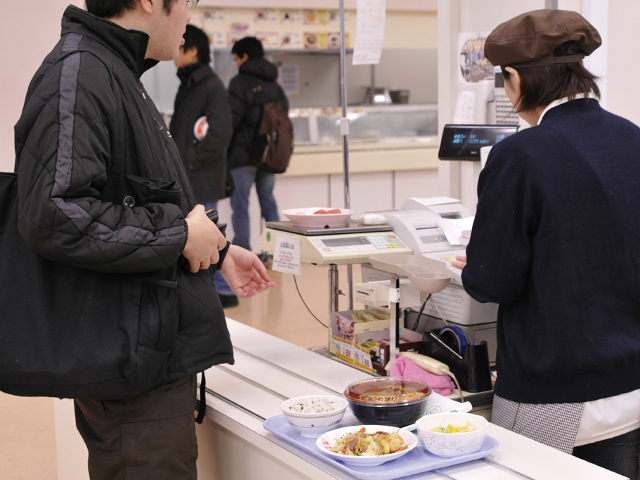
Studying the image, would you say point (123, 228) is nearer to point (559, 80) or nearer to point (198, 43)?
point (559, 80)

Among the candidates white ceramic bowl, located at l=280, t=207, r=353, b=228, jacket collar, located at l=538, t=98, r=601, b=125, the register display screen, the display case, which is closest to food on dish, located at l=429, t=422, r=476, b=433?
jacket collar, located at l=538, t=98, r=601, b=125

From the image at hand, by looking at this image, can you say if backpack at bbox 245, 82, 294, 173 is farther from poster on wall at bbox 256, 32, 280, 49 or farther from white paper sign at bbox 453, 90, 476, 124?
white paper sign at bbox 453, 90, 476, 124

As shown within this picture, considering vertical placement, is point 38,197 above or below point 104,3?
below

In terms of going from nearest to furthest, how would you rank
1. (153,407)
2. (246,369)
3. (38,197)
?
(38,197) → (153,407) → (246,369)

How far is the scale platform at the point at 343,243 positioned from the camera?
2.28 metres

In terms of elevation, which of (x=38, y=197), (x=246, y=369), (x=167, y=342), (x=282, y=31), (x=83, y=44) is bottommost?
(x=246, y=369)

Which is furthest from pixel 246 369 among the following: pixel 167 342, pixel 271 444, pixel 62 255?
pixel 62 255

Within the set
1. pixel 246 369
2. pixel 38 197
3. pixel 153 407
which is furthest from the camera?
pixel 246 369

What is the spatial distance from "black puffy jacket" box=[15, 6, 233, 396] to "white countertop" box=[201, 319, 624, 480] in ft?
0.89

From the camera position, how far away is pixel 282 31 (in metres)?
7.65

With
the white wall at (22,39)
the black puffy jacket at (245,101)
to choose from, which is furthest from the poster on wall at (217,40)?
the white wall at (22,39)

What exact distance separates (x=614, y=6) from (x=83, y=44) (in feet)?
6.93

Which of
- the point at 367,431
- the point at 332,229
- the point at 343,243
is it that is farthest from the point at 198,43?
the point at 367,431

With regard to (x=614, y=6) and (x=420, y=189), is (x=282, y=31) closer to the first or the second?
(x=420, y=189)
